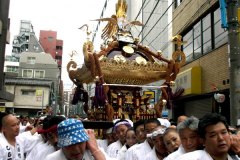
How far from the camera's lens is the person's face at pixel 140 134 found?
4227 mm

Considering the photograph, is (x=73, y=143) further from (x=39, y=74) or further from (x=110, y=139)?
(x=39, y=74)

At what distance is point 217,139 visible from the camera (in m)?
2.18

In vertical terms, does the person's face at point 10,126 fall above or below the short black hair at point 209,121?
below

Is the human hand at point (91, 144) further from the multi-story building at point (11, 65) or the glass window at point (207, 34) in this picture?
the multi-story building at point (11, 65)

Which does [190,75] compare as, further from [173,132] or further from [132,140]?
[173,132]

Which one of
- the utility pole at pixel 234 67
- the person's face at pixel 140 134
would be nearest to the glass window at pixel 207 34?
the utility pole at pixel 234 67

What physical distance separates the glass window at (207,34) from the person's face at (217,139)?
34.9ft

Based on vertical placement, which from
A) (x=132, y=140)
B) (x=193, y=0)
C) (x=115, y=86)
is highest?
(x=193, y=0)

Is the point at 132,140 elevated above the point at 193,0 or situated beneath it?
situated beneath

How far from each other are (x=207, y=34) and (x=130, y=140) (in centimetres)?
943

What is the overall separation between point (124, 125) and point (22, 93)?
29.3 meters

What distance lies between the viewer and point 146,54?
7.15 meters

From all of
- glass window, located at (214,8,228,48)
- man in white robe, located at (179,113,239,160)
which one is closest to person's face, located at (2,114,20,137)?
man in white robe, located at (179,113,239,160)

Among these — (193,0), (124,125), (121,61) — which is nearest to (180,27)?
(193,0)
